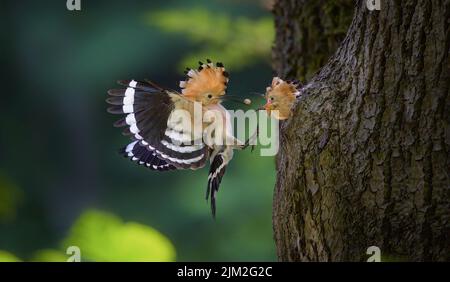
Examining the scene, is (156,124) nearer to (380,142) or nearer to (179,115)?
(179,115)

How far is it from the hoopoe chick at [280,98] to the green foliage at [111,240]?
424mm

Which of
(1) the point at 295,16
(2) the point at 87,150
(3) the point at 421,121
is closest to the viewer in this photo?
(3) the point at 421,121

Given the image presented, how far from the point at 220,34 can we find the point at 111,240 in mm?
1473

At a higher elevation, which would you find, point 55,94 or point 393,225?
point 55,94

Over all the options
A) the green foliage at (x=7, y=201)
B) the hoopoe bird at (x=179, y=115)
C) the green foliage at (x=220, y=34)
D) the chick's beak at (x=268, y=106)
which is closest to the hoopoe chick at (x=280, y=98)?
the chick's beak at (x=268, y=106)

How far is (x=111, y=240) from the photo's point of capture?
109 centimetres

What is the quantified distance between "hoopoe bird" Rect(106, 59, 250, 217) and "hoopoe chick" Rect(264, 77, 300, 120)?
10 centimetres

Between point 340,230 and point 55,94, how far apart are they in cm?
486

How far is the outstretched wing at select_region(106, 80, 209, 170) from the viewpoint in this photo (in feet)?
4.37

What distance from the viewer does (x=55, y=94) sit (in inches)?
235

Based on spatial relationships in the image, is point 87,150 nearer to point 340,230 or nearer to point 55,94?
point 55,94

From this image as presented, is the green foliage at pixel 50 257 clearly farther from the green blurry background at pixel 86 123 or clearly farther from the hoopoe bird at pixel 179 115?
the green blurry background at pixel 86 123

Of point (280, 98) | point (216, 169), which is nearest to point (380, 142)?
point (280, 98)

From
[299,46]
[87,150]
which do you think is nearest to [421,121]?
[299,46]
